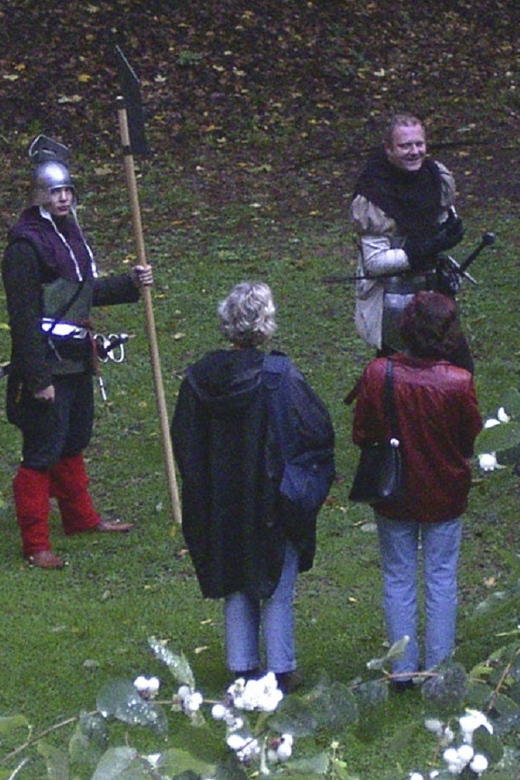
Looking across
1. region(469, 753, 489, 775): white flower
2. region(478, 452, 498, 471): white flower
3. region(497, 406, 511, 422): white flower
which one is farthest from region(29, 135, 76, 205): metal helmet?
region(469, 753, 489, 775): white flower

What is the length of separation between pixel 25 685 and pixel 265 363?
157cm

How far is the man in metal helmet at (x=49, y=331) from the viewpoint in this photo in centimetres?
630

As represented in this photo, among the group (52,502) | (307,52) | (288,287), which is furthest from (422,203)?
(307,52)

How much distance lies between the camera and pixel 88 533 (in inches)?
277

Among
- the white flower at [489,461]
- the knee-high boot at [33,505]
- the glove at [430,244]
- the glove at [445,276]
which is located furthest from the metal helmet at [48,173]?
the white flower at [489,461]

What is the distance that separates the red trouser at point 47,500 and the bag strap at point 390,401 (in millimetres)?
2271

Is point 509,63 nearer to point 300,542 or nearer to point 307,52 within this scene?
point 307,52

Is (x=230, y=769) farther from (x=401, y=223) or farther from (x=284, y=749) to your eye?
(x=401, y=223)

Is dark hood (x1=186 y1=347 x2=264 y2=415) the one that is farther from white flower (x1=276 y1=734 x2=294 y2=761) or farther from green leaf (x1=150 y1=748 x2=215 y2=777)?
green leaf (x1=150 y1=748 x2=215 y2=777)

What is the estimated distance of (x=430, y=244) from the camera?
21.2 feet

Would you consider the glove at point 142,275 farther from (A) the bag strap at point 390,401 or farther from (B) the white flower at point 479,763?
(B) the white flower at point 479,763

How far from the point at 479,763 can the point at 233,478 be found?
9.68 feet

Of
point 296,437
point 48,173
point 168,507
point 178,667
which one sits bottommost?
point 168,507

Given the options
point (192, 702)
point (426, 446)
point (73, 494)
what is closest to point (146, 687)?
point (192, 702)
